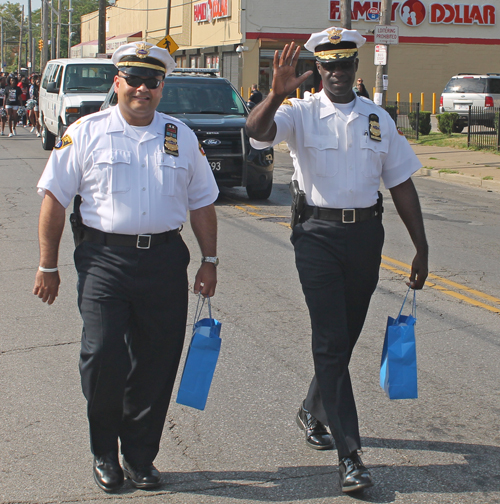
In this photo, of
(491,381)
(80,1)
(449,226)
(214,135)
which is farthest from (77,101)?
(80,1)

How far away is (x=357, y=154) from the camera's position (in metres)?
3.67

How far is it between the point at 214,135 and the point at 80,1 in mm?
115938

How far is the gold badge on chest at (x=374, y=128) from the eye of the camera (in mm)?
3695

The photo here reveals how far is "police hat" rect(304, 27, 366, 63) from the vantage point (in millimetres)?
3607

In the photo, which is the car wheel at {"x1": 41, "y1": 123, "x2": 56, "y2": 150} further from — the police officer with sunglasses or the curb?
the police officer with sunglasses

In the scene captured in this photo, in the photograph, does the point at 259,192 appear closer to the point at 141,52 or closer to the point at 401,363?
the point at 401,363

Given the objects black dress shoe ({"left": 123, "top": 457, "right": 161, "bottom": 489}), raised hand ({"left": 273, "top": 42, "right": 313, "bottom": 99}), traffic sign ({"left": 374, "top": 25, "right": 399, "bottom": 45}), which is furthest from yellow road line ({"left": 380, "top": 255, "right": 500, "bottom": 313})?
traffic sign ({"left": 374, "top": 25, "right": 399, "bottom": 45})

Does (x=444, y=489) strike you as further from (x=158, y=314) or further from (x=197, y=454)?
(x=158, y=314)

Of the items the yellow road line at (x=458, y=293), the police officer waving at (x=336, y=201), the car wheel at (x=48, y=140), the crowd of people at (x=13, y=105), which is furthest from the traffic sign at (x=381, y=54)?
the police officer waving at (x=336, y=201)

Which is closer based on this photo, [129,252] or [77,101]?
[129,252]

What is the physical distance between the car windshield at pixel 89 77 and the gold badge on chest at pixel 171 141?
15.7 metres

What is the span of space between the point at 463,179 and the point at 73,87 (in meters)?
9.36

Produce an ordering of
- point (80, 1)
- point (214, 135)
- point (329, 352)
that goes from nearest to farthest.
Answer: point (329, 352) < point (214, 135) < point (80, 1)

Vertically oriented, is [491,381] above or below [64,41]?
below
